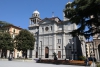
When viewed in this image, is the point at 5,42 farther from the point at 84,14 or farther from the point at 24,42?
the point at 84,14

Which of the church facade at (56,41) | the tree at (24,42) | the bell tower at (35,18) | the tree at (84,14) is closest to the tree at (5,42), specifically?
the tree at (24,42)

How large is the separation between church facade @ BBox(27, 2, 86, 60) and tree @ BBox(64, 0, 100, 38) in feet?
87.0

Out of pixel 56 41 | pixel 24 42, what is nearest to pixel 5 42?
pixel 24 42

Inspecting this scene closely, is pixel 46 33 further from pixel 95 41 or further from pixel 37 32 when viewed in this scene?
pixel 95 41

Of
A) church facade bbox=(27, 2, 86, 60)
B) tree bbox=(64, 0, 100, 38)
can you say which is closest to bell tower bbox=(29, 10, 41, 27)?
church facade bbox=(27, 2, 86, 60)

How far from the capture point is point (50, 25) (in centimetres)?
5569

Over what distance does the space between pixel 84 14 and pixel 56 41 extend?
33190 millimetres

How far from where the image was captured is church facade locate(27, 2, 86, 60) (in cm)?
5100

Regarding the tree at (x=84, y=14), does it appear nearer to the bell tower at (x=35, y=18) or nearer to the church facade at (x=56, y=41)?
the church facade at (x=56, y=41)

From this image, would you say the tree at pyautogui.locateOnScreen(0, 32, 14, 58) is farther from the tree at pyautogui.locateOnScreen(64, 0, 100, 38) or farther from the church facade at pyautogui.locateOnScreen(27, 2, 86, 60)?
the tree at pyautogui.locateOnScreen(64, 0, 100, 38)

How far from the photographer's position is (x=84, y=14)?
2150 cm

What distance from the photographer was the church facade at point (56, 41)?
5100cm

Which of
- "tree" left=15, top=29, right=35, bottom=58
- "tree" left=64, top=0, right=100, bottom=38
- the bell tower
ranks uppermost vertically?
the bell tower

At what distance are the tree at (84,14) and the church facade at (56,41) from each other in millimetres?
26512
